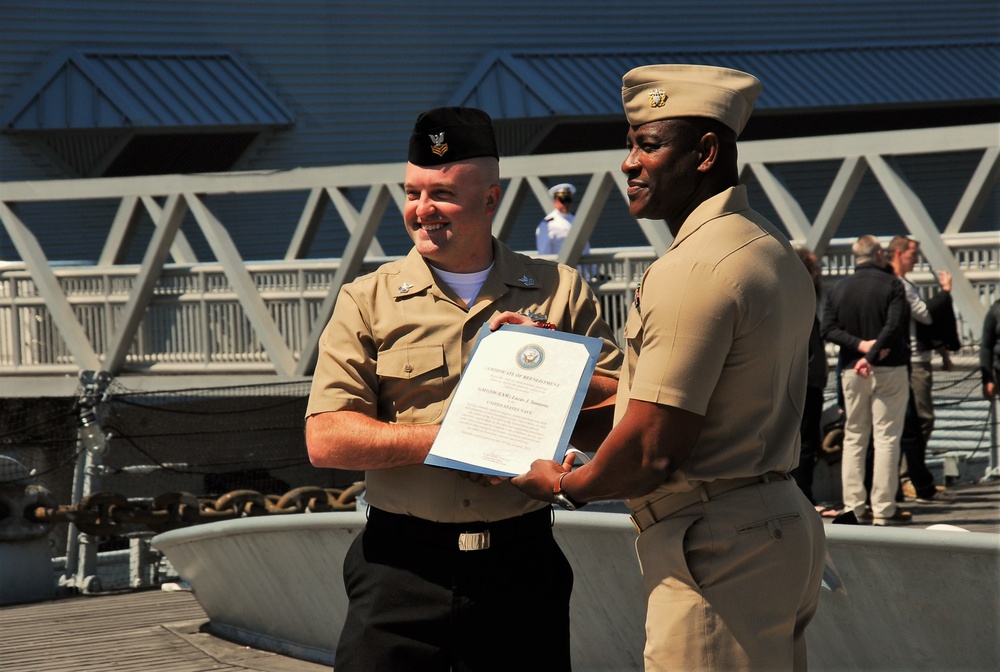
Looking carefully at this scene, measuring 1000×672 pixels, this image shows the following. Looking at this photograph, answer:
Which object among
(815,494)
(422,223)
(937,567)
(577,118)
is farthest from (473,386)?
(577,118)

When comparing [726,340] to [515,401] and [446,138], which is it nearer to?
[515,401]

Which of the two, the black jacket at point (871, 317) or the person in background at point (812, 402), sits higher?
the black jacket at point (871, 317)

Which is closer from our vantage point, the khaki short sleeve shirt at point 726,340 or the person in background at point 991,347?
the khaki short sleeve shirt at point 726,340

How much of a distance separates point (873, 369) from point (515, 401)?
6.45 metres

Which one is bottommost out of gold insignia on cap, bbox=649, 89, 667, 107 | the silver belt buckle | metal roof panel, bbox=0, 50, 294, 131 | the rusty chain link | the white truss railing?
the rusty chain link

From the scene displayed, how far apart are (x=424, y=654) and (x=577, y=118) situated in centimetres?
1983

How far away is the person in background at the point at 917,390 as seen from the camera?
10078 millimetres

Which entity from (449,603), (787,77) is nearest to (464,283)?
(449,603)

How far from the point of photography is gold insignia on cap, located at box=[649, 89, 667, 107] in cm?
288

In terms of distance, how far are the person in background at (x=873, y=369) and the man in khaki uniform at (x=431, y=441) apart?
19.4 feet

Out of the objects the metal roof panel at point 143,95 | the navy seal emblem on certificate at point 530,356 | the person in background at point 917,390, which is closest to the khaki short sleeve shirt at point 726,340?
the navy seal emblem on certificate at point 530,356

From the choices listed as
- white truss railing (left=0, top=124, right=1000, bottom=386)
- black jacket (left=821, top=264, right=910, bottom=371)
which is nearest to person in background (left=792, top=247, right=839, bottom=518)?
black jacket (left=821, top=264, right=910, bottom=371)

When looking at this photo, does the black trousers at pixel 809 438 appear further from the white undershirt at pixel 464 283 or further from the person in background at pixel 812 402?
the white undershirt at pixel 464 283

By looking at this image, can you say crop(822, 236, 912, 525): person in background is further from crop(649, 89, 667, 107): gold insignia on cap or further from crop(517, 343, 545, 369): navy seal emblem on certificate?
crop(649, 89, 667, 107): gold insignia on cap
